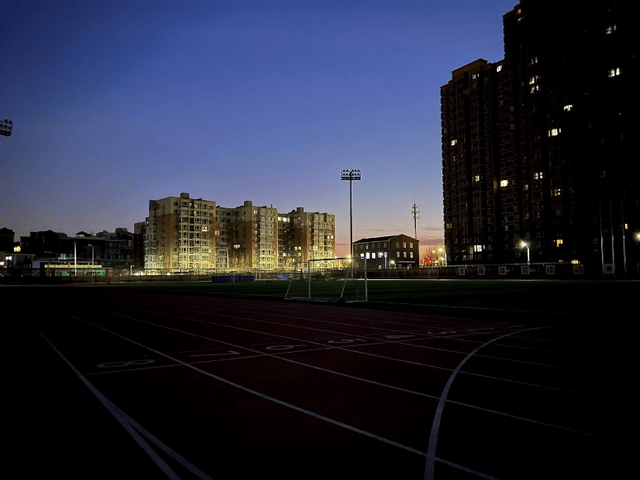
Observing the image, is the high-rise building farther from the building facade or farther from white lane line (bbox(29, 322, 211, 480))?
white lane line (bbox(29, 322, 211, 480))

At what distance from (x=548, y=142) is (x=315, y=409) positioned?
4961 inches

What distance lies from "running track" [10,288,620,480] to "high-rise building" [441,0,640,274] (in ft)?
322

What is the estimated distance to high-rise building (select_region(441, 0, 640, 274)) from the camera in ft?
336

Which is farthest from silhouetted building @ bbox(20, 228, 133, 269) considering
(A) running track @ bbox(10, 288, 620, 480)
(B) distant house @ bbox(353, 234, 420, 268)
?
(A) running track @ bbox(10, 288, 620, 480)

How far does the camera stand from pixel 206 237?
560 feet

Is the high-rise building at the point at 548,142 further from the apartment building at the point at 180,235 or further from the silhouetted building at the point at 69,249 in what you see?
the silhouetted building at the point at 69,249

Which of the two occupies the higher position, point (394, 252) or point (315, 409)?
point (394, 252)

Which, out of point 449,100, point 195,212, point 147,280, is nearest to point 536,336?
point 147,280

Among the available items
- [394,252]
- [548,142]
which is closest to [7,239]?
[394,252]

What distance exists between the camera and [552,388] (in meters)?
8.02

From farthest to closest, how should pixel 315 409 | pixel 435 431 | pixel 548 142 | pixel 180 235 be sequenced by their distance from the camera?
pixel 180 235
pixel 548 142
pixel 315 409
pixel 435 431

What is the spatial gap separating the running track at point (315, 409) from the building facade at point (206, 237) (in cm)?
13604

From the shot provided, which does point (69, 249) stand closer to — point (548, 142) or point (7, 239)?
point (7, 239)

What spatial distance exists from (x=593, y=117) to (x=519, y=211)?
89.6 feet
